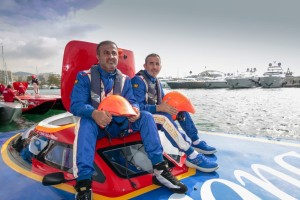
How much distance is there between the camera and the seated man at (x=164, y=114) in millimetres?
3439

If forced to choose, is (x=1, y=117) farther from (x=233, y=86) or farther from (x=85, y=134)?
(x=233, y=86)

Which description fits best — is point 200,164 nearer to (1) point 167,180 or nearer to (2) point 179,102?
(1) point 167,180

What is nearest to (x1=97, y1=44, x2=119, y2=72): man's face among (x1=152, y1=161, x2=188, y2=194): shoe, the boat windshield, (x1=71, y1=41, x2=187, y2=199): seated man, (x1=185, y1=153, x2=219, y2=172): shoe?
(x1=71, y1=41, x2=187, y2=199): seated man

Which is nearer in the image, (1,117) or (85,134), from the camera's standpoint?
(85,134)

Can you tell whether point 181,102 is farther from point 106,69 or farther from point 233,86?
point 233,86

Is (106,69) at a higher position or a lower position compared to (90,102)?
higher

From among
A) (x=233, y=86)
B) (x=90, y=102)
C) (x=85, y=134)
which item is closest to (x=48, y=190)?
(x=85, y=134)

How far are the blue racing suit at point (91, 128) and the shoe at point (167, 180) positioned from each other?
78 millimetres

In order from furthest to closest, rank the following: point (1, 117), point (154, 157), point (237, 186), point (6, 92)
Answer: point (6, 92), point (1, 117), point (237, 186), point (154, 157)

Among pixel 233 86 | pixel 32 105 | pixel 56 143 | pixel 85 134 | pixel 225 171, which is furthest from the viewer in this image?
pixel 233 86

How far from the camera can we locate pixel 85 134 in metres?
2.62

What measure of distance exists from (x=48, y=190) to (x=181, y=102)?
2113 mm

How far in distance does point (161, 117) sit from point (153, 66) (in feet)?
3.33

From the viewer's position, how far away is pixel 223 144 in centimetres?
501
